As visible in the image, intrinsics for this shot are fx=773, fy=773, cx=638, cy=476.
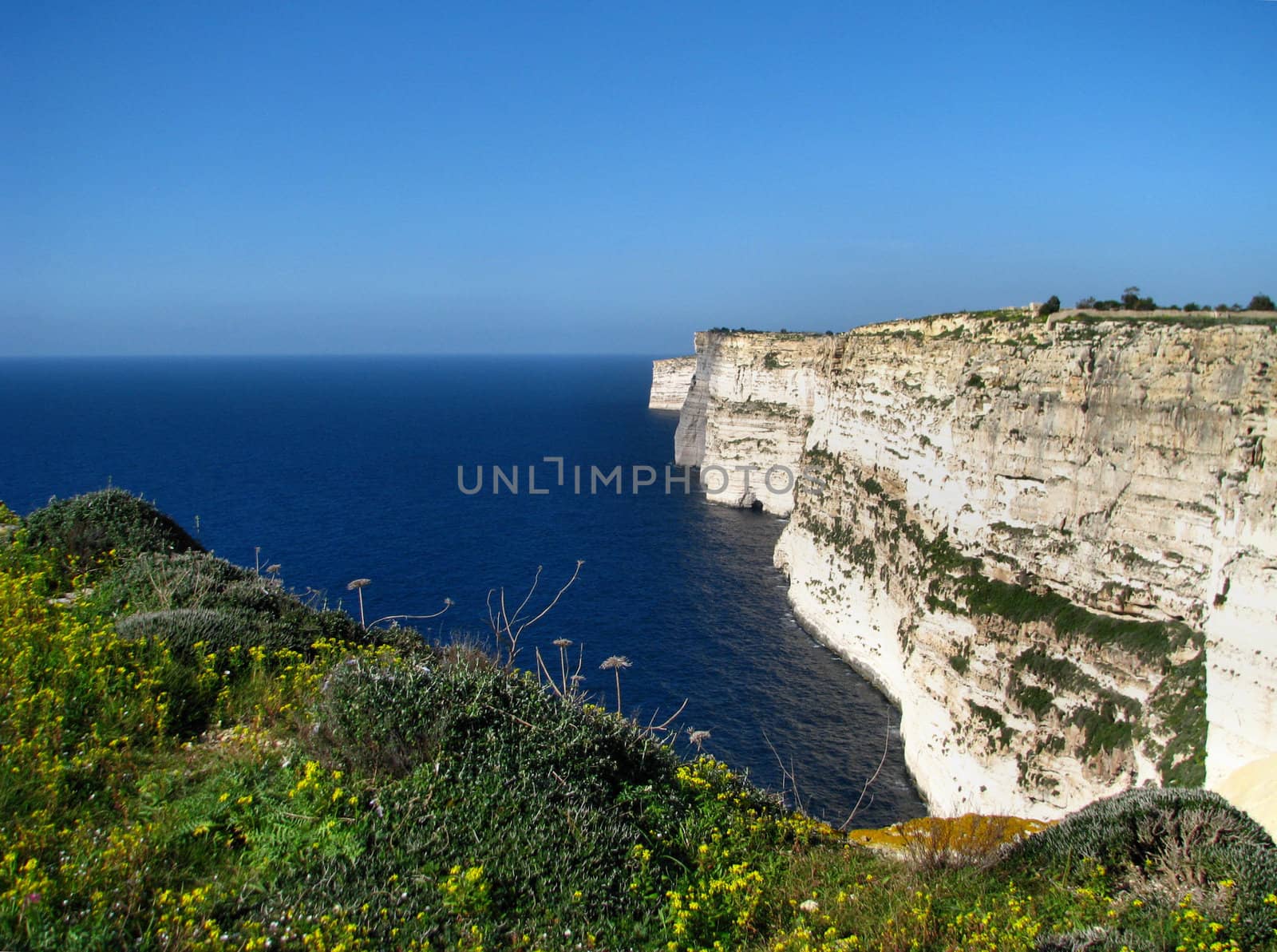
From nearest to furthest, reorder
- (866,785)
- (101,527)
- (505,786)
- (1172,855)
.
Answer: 1. (505,786)
2. (1172,855)
3. (866,785)
4. (101,527)

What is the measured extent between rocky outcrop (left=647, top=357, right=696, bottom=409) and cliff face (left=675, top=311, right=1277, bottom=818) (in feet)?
325

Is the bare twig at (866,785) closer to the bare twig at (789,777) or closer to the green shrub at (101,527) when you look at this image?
the bare twig at (789,777)

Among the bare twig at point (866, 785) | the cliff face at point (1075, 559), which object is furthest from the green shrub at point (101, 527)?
the cliff face at point (1075, 559)

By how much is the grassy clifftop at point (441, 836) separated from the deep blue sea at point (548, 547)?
15.1ft

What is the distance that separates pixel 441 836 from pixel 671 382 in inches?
5216

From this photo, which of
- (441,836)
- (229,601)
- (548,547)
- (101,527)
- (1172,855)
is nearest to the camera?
(441,836)

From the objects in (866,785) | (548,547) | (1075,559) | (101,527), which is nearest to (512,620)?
(101,527)

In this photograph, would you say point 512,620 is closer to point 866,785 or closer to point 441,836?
point 866,785

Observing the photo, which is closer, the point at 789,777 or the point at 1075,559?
the point at 789,777

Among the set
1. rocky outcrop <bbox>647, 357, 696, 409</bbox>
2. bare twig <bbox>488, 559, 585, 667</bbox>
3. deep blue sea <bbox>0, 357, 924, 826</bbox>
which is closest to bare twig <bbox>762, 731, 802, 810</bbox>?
deep blue sea <bbox>0, 357, 924, 826</bbox>

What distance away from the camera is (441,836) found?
6.29m

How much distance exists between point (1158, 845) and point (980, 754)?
16379mm

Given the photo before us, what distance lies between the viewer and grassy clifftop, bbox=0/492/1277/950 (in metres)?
5.47

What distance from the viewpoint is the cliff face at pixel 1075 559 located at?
18719mm
